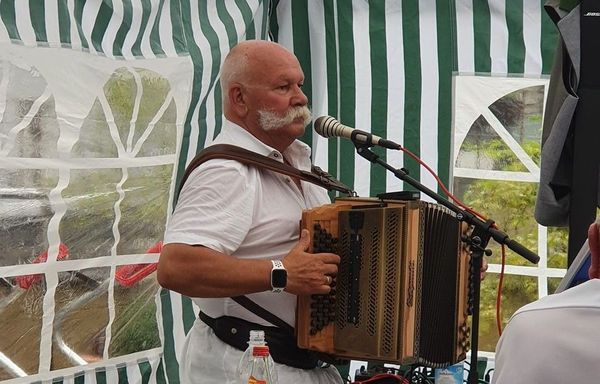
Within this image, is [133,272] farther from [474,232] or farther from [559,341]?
[559,341]

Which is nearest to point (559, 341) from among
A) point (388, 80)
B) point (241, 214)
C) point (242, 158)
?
point (241, 214)

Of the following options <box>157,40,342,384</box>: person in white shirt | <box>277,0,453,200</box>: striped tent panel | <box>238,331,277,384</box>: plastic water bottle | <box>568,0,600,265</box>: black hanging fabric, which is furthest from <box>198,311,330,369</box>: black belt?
<box>277,0,453,200</box>: striped tent panel

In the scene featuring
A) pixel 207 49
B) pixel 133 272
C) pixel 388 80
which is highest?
pixel 207 49

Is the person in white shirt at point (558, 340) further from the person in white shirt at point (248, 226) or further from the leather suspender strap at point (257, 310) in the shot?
the leather suspender strap at point (257, 310)

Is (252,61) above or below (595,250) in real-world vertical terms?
above

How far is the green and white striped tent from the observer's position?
11.9 ft

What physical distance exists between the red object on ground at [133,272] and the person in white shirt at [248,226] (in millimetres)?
1006

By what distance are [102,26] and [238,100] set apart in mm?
1116

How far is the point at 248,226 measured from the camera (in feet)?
9.22

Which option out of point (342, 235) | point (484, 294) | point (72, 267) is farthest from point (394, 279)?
point (484, 294)

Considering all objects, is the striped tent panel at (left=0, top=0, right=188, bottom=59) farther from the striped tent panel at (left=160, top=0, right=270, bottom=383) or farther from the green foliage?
the green foliage

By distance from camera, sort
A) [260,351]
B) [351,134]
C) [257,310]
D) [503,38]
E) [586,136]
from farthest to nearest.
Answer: [503,38] < [351,134] < [257,310] < [586,136] < [260,351]

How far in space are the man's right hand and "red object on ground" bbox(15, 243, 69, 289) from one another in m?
1.32

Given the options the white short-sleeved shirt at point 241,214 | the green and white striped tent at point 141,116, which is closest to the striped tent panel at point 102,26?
the green and white striped tent at point 141,116
